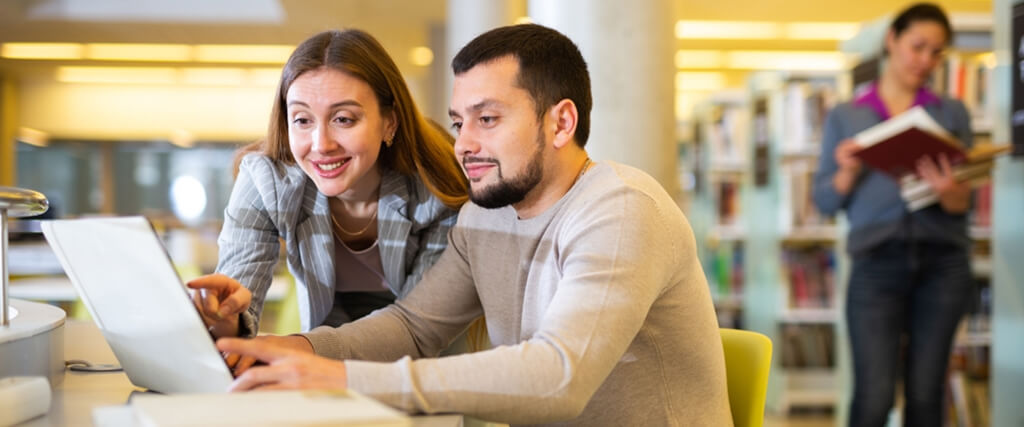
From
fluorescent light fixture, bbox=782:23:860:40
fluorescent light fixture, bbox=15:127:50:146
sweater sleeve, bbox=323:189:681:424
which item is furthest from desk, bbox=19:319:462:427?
fluorescent light fixture, bbox=15:127:50:146

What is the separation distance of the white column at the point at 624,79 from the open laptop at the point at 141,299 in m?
1.51

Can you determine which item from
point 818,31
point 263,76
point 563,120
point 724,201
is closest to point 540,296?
point 563,120

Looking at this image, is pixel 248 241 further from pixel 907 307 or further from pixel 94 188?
pixel 94 188

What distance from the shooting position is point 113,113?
11.8 meters

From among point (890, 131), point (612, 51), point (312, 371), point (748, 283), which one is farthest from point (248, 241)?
point (748, 283)

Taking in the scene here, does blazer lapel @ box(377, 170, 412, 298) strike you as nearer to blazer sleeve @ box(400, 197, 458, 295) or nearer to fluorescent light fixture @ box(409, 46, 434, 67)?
blazer sleeve @ box(400, 197, 458, 295)

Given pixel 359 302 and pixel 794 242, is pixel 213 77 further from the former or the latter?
pixel 359 302

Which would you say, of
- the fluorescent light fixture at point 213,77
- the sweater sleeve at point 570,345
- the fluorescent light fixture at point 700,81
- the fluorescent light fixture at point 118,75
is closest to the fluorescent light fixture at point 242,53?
the fluorescent light fixture at point 213,77

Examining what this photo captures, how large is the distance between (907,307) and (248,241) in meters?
2.02

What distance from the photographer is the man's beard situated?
1307 millimetres

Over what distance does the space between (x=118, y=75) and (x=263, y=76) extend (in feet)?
5.59

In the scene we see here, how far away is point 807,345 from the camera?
486cm

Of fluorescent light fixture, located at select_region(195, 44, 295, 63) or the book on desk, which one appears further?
fluorescent light fixture, located at select_region(195, 44, 295, 63)

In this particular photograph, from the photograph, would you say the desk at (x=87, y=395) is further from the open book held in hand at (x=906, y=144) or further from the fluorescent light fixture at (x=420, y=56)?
the fluorescent light fixture at (x=420, y=56)
